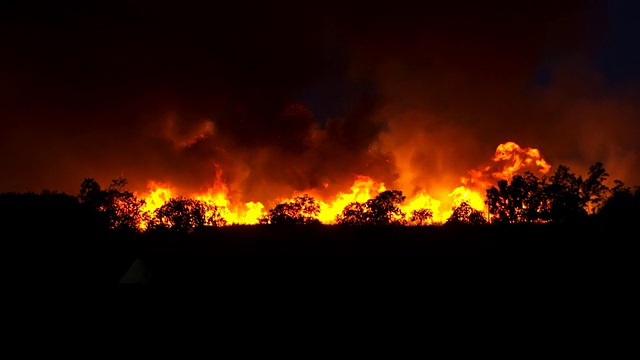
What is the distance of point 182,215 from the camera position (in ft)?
192

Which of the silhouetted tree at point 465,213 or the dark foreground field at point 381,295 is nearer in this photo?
the dark foreground field at point 381,295

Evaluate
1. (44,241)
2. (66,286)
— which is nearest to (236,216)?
(44,241)

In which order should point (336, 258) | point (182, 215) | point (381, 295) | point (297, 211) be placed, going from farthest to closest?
point (182, 215) < point (297, 211) < point (336, 258) < point (381, 295)

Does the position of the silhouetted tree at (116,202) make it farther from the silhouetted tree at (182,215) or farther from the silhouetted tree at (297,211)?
the silhouetted tree at (297,211)

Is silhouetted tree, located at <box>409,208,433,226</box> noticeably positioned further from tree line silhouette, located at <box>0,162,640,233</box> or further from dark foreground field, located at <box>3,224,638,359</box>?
dark foreground field, located at <box>3,224,638,359</box>

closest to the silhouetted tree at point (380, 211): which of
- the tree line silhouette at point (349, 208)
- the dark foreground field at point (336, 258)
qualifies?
the tree line silhouette at point (349, 208)

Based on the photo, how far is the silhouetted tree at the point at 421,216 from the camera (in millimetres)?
55844

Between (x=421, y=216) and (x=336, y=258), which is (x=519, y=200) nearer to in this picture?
(x=421, y=216)

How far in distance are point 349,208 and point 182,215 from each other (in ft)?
63.9

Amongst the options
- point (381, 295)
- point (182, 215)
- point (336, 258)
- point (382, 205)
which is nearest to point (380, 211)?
point (382, 205)

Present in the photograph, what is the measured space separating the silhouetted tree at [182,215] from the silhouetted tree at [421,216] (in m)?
23.1

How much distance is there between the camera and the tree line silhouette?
29859 millimetres

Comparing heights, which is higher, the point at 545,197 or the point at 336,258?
the point at 545,197

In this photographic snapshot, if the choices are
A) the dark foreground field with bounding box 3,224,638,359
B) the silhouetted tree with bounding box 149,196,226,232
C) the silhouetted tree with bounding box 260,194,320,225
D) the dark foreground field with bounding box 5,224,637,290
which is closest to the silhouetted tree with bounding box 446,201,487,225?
the silhouetted tree with bounding box 260,194,320,225
